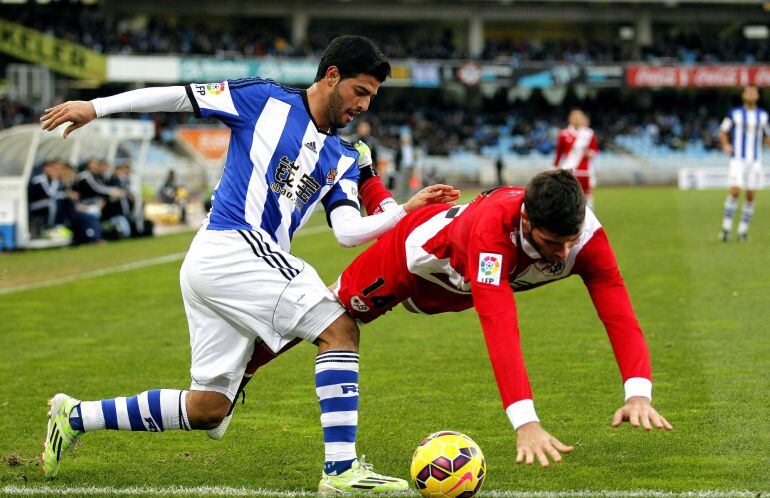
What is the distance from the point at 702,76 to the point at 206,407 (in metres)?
57.8

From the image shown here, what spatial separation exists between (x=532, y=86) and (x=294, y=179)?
5381cm

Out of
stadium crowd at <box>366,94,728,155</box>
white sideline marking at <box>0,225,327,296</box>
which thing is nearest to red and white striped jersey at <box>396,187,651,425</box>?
white sideline marking at <box>0,225,327,296</box>

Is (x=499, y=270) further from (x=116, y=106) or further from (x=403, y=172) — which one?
(x=403, y=172)

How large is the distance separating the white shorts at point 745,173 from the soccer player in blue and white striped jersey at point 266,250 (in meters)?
14.5

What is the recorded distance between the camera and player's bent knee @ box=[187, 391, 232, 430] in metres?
4.96

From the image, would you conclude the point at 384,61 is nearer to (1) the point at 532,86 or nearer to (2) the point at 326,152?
(2) the point at 326,152

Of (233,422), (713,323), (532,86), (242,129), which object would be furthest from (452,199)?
(532,86)

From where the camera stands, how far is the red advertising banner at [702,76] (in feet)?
192

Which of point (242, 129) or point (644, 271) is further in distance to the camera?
point (644, 271)

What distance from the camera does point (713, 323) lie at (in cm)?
976

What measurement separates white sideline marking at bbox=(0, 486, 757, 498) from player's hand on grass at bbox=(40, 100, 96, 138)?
5.35 feet

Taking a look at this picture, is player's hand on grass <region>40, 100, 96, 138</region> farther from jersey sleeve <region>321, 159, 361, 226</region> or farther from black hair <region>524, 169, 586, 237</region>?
black hair <region>524, 169, 586, 237</region>

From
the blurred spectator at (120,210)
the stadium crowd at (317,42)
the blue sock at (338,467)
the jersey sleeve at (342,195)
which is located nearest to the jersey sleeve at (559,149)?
the blurred spectator at (120,210)

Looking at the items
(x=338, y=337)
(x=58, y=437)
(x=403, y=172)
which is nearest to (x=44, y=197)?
(x=403, y=172)
